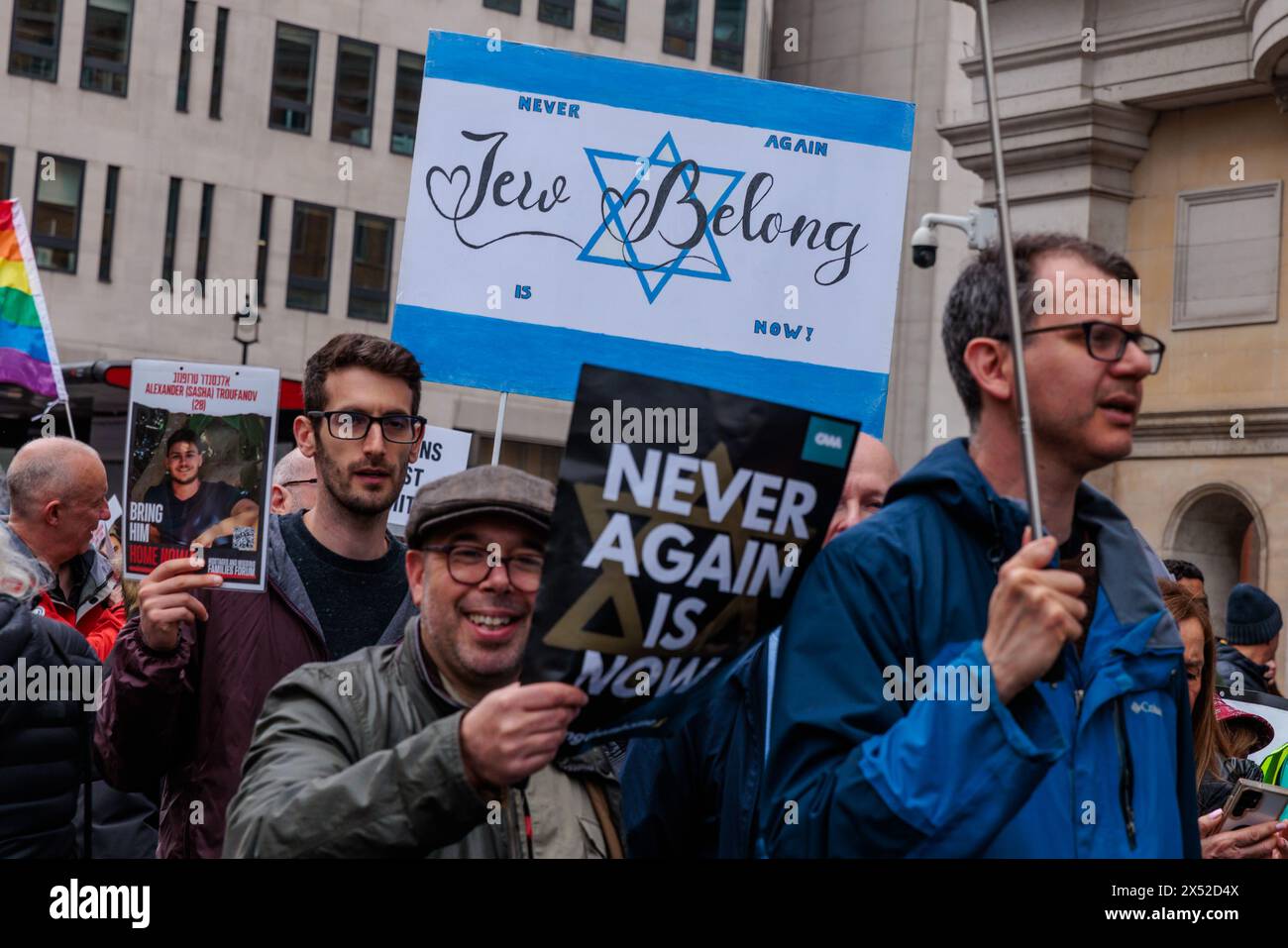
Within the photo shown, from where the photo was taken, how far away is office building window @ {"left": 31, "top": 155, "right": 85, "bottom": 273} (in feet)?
125

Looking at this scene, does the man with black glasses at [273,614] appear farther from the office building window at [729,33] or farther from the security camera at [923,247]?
the office building window at [729,33]

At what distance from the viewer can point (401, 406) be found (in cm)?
474

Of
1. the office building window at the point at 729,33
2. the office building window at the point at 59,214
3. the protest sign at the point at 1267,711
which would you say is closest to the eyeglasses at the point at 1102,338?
the protest sign at the point at 1267,711

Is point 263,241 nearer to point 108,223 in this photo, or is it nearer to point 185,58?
point 108,223

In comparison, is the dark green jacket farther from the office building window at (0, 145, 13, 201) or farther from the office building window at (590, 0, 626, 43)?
the office building window at (590, 0, 626, 43)

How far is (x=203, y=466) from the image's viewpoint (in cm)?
407

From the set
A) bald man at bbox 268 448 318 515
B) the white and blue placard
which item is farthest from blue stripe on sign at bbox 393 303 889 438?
bald man at bbox 268 448 318 515

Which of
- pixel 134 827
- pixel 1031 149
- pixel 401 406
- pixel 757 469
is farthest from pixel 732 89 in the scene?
pixel 1031 149

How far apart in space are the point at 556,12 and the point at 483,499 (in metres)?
41.0

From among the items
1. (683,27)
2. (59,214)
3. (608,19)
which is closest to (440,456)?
(59,214)

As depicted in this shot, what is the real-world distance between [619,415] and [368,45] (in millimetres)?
40300

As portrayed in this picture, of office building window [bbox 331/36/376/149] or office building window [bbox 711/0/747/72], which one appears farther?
office building window [bbox 711/0/747/72]

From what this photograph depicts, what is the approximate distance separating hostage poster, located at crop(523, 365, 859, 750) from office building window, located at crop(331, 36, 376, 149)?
39702mm
